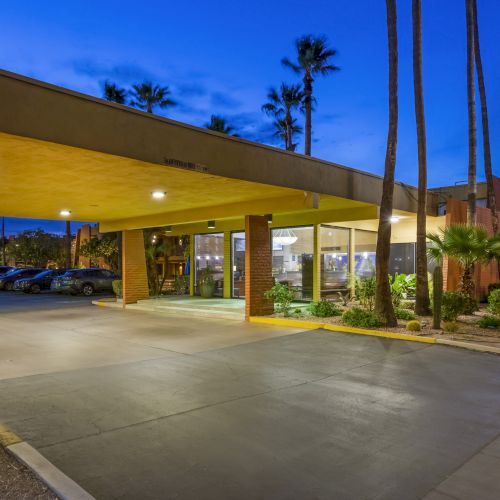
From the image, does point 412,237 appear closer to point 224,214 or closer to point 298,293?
point 298,293

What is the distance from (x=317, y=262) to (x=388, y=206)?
5.69 m

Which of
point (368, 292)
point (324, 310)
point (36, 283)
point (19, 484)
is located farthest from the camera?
point (36, 283)

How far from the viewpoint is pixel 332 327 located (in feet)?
38.5

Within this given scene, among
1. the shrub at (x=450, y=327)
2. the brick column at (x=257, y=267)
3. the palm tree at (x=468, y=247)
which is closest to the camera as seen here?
the shrub at (x=450, y=327)

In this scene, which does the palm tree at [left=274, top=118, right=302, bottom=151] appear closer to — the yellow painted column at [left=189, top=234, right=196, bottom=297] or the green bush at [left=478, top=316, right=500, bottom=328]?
the yellow painted column at [left=189, top=234, right=196, bottom=297]

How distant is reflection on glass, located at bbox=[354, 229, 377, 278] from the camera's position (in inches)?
754

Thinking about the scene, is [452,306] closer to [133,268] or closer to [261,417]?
[261,417]

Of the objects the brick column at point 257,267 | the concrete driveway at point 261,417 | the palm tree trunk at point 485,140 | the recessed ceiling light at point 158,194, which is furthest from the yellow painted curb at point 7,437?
the palm tree trunk at point 485,140

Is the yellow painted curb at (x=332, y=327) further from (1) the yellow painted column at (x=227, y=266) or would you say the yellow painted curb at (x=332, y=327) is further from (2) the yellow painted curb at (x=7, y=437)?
(2) the yellow painted curb at (x=7, y=437)

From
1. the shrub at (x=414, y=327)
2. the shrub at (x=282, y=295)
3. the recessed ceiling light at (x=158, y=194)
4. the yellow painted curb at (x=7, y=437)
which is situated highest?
the recessed ceiling light at (x=158, y=194)

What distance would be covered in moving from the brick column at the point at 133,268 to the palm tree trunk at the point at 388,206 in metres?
10.9

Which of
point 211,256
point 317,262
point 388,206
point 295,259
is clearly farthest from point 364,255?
point 388,206

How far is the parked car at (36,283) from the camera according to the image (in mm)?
29234

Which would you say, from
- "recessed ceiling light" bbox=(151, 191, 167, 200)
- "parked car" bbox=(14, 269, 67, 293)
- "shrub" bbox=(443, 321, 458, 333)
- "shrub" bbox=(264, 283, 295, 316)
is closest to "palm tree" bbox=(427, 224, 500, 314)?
"shrub" bbox=(443, 321, 458, 333)
